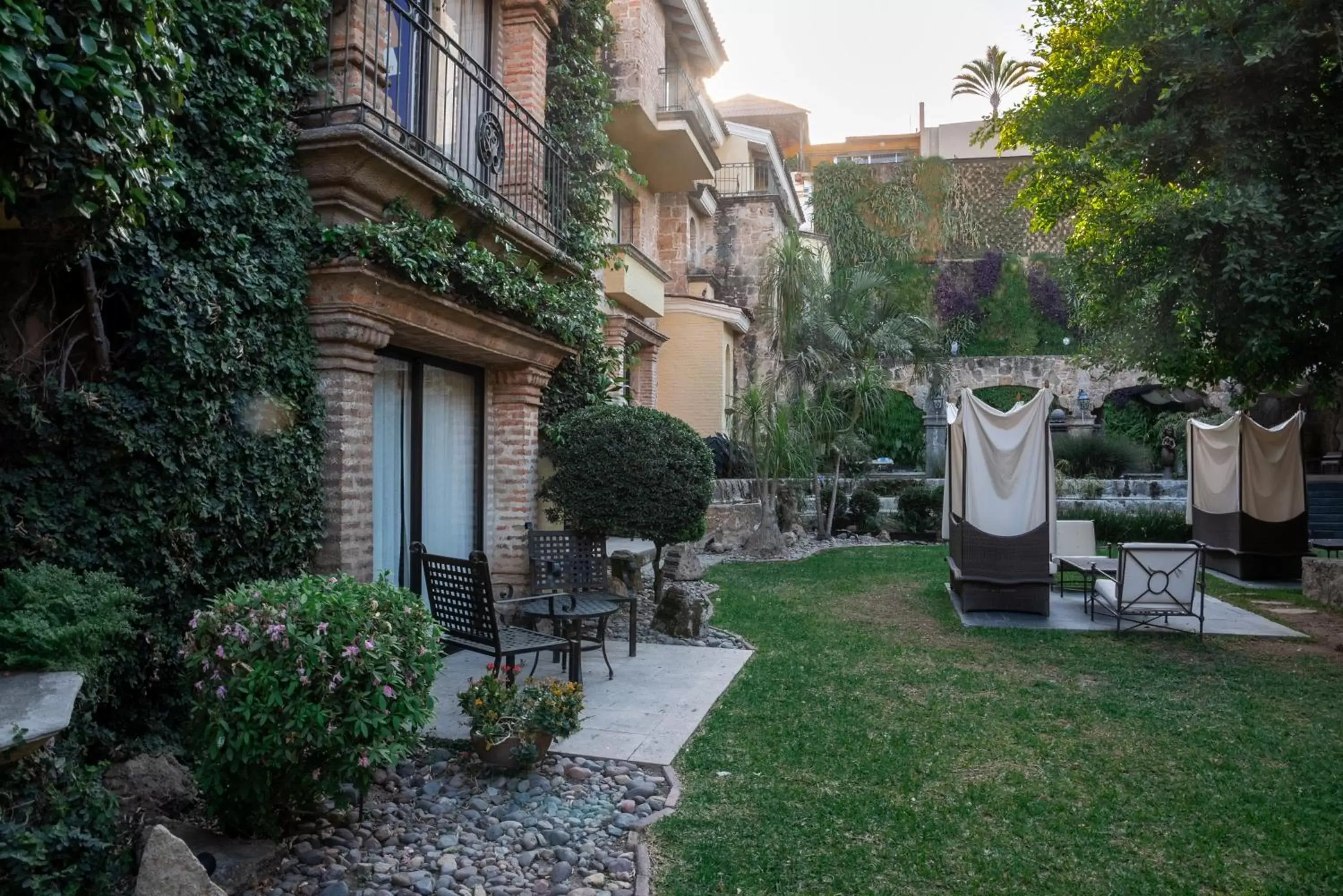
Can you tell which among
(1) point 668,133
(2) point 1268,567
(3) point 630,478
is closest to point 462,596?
(3) point 630,478

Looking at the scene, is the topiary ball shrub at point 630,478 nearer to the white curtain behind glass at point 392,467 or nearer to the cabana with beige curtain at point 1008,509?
the white curtain behind glass at point 392,467

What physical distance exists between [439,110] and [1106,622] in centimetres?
814

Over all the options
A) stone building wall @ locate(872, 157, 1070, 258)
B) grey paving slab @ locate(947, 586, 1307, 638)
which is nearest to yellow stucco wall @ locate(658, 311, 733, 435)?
grey paving slab @ locate(947, 586, 1307, 638)

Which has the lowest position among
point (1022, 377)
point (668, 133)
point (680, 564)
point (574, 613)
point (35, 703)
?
point (680, 564)

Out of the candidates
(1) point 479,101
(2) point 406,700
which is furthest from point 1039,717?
(1) point 479,101

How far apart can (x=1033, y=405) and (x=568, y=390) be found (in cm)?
486

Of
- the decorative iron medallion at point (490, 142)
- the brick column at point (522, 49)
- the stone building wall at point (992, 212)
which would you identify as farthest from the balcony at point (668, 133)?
the stone building wall at point (992, 212)

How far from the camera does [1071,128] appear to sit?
341 inches

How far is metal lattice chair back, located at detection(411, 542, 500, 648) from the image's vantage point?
5039mm

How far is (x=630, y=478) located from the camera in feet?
26.2

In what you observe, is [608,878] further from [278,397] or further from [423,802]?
[278,397]

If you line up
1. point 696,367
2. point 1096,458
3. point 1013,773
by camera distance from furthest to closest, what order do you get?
point 1096,458, point 696,367, point 1013,773

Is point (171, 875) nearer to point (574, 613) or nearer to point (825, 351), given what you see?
point (574, 613)

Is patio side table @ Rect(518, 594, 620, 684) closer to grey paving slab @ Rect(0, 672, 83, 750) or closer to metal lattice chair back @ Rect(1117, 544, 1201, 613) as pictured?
grey paving slab @ Rect(0, 672, 83, 750)
